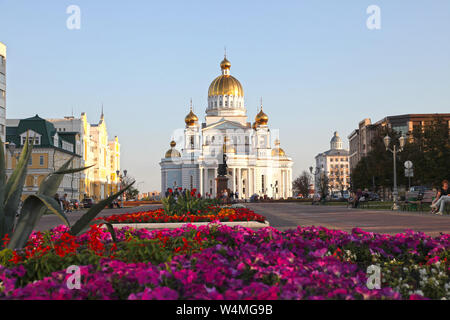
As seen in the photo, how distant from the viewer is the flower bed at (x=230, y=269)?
5.21 metres

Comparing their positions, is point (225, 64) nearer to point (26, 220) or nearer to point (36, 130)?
point (36, 130)

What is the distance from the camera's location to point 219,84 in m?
132

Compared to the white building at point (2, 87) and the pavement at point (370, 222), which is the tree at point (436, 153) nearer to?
the pavement at point (370, 222)

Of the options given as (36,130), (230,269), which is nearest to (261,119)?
(36,130)

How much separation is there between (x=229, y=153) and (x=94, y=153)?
3525 cm

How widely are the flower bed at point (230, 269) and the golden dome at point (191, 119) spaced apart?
13508 cm

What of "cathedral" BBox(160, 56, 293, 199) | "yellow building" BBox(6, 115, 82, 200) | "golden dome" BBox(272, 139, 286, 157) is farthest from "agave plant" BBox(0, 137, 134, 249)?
"golden dome" BBox(272, 139, 286, 157)

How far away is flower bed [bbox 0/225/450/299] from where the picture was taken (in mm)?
5207

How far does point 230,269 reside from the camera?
6.25 meters

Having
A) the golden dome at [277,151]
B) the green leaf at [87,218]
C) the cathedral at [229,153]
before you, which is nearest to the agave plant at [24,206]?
the green leaf at [87,218]
